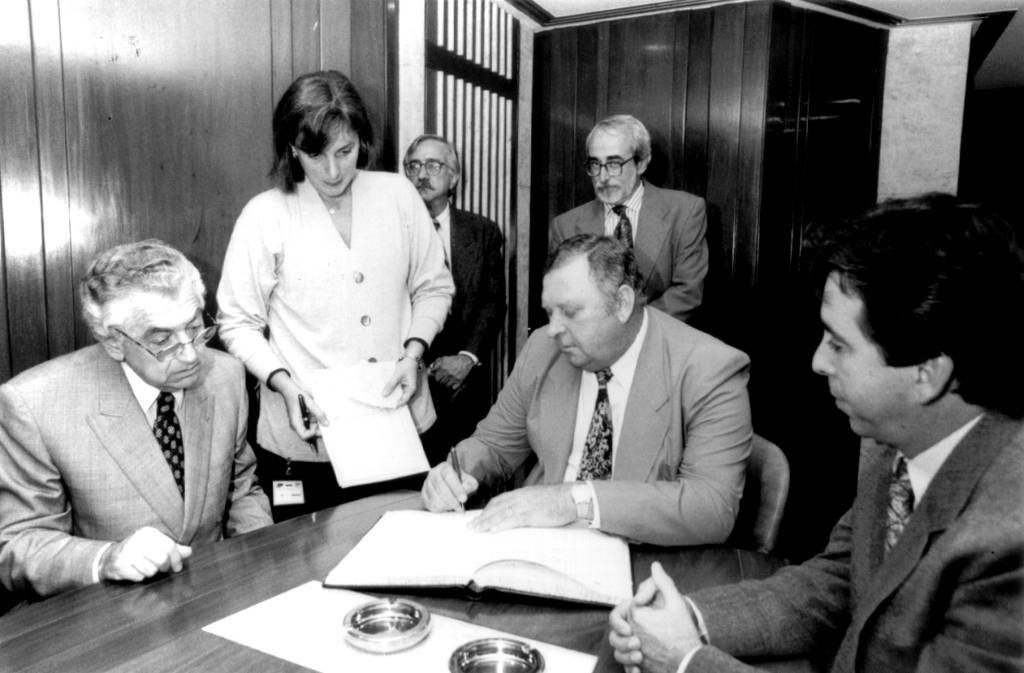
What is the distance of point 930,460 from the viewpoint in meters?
1.23

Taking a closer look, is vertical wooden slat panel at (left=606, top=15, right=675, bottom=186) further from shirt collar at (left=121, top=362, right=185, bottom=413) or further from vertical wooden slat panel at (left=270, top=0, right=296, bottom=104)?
shirt collar at (left=121, top=362, right=185, bottom=413)

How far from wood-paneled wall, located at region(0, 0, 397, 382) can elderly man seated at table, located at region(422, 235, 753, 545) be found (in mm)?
1174

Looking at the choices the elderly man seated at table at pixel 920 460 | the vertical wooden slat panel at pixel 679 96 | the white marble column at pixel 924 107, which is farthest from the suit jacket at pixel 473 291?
the white marble column at pixel 924 107

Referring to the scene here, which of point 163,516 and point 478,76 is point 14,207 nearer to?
point 163,516

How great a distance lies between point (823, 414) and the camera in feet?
16.7

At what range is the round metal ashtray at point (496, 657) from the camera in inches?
43.9

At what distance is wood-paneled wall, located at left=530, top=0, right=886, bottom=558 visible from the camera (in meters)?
4.55

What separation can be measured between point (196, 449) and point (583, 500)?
891 mm

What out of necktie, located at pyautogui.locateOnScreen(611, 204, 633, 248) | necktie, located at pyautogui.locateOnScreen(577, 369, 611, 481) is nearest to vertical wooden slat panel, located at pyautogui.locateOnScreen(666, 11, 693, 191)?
necktie, located at pyautogui.locateOnScreen(611, 204, 633, 248)

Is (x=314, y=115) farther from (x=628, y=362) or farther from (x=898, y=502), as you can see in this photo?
(x=898, y=502)

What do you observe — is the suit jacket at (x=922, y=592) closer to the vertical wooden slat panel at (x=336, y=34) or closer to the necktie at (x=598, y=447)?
the necktie at (x=598, y=447)

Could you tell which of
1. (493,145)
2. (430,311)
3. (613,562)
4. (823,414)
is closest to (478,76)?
(493,145)

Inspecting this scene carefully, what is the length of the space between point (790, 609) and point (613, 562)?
32 cm

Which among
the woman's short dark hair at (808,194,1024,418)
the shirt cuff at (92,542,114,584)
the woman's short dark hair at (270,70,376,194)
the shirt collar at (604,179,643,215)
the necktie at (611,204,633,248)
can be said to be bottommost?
the shirt cuff at (92,542,114,584)
